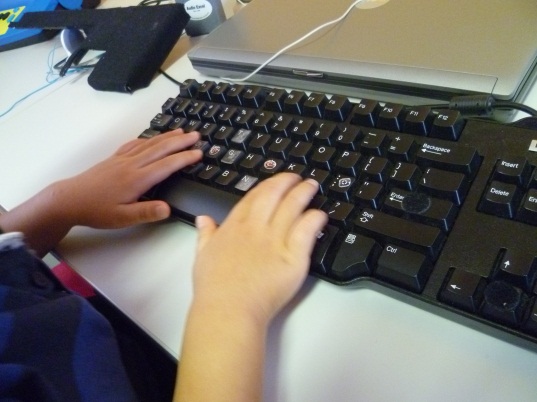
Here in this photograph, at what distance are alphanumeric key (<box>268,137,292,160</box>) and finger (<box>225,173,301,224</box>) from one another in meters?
0.02

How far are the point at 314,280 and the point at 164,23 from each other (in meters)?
0.45

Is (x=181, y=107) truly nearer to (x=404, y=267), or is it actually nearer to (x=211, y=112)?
(x=211, y=112)

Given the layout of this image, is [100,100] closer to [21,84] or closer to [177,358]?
[21,84]

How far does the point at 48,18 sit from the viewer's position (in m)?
0.78

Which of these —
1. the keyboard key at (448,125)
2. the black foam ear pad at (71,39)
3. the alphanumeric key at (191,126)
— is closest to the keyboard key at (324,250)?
the keyboard key at (448,125)

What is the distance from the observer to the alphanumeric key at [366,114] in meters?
0.39

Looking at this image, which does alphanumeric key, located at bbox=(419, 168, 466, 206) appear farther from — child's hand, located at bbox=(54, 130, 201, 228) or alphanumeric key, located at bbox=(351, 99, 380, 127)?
child's hand, located at bbox=(54, 130, 201, 228)

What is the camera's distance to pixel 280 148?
0.41 meters

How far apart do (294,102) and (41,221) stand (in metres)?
0.27

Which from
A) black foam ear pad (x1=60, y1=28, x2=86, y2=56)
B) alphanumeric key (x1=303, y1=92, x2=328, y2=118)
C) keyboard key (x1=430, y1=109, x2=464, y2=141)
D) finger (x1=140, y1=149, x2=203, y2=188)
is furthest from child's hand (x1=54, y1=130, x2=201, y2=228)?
black foam ear pad (x1=60, y1=28, x2=86, y2=56)

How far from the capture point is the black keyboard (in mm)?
280

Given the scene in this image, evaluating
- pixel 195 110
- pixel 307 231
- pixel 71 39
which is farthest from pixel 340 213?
pixel 71 39

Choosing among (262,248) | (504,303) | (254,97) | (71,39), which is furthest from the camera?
(71,39)

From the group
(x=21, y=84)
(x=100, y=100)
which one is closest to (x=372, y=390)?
(x=100, y=100)
